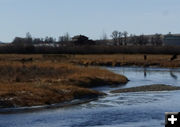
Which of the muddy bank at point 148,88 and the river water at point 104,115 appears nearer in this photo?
the river water at point 104,115

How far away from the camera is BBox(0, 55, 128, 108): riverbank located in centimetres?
2869

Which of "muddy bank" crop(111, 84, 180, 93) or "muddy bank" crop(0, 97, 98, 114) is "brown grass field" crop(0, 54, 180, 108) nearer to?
"muddy bank" crop(0, 97, 98, 114)

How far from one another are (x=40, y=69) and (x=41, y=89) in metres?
18.1

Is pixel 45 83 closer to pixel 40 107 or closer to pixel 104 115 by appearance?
pixel 40 107

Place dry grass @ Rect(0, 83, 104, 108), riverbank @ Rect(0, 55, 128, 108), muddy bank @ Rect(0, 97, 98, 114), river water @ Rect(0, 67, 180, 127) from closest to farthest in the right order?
river water @ Rect(0, 67, 180, 127) < muddy bank @ Rect(0, 97, 98, 114) < dry grass @ Rect(0, 83, 104, 108) < riverbank @ Rect(0, 55, 128, 108)

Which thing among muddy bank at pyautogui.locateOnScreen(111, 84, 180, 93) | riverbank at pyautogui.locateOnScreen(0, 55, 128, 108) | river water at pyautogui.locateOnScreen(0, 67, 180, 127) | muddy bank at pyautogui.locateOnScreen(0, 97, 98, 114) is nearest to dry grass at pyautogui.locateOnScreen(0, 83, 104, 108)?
riverbank at pyautogui.locateOnScreen(0, 55, 128, 108)

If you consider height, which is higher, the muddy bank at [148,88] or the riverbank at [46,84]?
the riverbank at [46,84]

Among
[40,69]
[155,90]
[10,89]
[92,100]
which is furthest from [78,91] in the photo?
[40,69]

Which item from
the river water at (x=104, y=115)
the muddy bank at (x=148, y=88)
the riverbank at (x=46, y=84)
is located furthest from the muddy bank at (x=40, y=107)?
the muddy bank at (x=148, y=88)

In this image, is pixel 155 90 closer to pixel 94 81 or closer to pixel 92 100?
pixel 94 81

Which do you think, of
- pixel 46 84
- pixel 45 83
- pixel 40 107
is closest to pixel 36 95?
pixel 40 107

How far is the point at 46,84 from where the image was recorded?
3625cm

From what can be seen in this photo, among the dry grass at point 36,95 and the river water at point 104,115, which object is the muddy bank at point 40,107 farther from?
the river water at point 104,115

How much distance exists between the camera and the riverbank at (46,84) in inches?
1129
